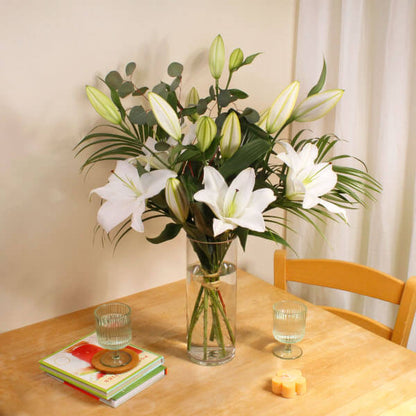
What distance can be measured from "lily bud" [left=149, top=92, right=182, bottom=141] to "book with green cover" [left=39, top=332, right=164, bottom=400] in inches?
19.6

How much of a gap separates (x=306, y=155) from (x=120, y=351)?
602mm

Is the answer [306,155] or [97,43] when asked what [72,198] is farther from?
[306,155]

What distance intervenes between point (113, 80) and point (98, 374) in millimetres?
680

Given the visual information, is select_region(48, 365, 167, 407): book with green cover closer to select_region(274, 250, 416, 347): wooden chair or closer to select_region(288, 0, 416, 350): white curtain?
select_region(274, 250, 416, 347): wooden chair

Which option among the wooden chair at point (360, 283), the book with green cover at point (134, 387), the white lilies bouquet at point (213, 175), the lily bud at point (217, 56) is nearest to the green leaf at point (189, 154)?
the white lilies bouquet at point (213, 175)

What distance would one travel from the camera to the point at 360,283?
1545 millimetres

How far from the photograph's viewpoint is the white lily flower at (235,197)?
3.46ft

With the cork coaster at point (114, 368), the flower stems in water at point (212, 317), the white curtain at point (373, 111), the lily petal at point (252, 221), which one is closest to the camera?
the lily petal at point (252, 221)

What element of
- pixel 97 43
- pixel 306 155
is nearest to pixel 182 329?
pixel 306 155

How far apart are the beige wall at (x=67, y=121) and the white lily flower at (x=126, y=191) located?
32 cm

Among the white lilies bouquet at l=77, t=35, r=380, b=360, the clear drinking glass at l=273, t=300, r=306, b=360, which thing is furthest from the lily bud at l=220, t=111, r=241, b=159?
the clear drinking glass at l=273, t=300, r=306, b=360

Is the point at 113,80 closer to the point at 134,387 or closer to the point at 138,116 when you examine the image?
the point at 138,116

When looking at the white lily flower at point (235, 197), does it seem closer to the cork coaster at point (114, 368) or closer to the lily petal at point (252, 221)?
the lily petal at point (252, 221)

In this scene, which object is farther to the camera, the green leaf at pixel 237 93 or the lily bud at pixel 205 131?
the green leaf at pixel 237 93
